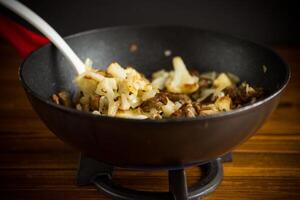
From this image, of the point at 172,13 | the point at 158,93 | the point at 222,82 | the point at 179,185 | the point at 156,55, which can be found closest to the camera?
the point at 179,185

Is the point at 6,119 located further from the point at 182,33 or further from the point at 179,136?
the point at 179,136

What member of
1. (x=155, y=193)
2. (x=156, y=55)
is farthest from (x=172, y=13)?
(x=155, y=193)

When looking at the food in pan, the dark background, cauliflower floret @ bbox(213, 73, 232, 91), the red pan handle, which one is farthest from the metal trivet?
the dark background

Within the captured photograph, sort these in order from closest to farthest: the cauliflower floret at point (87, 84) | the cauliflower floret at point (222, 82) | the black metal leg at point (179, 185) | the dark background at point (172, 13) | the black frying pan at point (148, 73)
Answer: the black frying pan at point (148, 73) < the black metal leg at point (179, 185) < the cauliflower floret at point (87, 84) < the cauliflower floret at point (222, 82) < the dark background at point (172, 13)

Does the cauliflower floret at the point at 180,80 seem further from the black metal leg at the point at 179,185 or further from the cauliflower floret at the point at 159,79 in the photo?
the black metal leg at the point at 179,185

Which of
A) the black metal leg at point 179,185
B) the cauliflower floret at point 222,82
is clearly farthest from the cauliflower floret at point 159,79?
the black metal leg at point 179,185

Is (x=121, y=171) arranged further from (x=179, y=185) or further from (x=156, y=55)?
(x=156, y=55)

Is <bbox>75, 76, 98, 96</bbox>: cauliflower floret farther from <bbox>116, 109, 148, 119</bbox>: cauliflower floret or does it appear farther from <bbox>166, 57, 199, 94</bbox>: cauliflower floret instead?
<bbox>166, 57, 199, 94</bbox>: cauliflower floret
